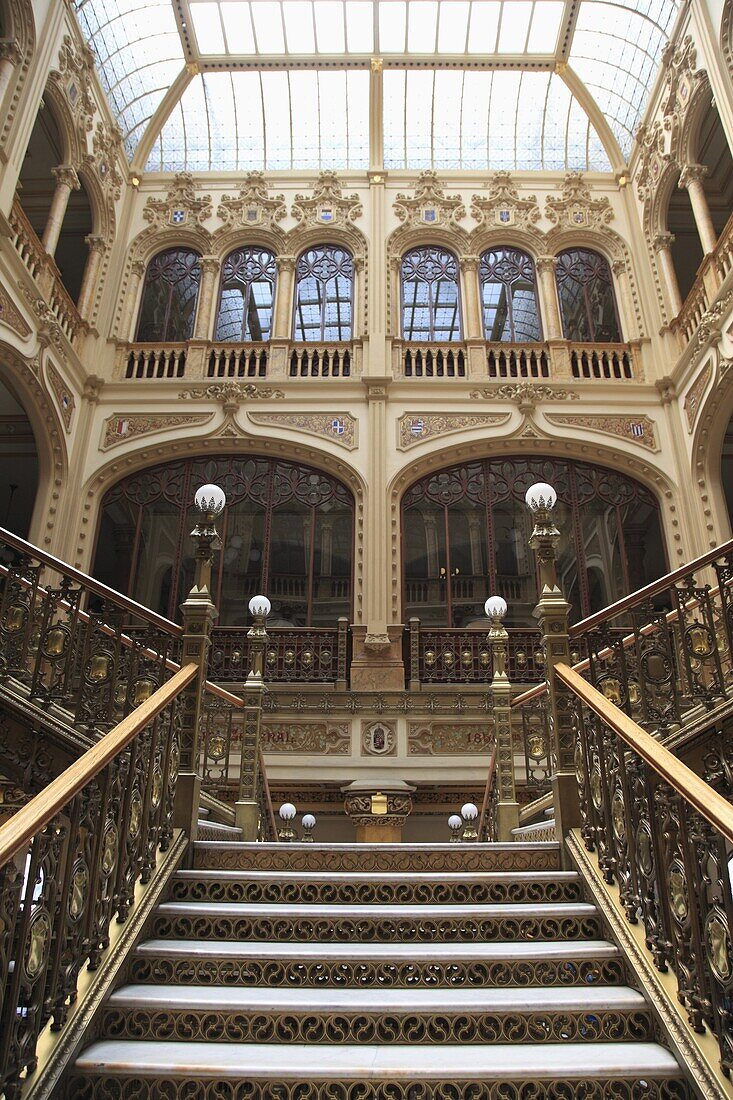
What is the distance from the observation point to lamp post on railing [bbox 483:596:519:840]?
245 inches

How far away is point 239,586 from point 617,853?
8.59 meters

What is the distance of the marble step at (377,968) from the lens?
2.89 m

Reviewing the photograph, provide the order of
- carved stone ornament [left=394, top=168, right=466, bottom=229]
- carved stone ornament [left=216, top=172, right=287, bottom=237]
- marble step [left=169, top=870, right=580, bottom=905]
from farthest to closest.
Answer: carved stone ornament [left=216, top=172, right=287, bottom=237]
carved stone ornament [left=394, top=168, right=466, bottom=229]
marble step [left=169, top=870, right=580, bottom=905]

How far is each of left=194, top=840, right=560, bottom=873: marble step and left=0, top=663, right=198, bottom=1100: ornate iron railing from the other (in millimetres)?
446

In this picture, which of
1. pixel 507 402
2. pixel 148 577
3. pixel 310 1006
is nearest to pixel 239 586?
pixel 148 577

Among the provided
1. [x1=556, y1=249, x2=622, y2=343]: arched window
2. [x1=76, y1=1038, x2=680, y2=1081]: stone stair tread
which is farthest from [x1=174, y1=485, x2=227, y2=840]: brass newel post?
[x1=556, y1=249, x2=622, y2=343]: arched window

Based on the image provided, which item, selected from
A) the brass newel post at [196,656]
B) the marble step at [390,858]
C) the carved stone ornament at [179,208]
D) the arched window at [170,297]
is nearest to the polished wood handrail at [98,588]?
the brass newel post at [196,656]

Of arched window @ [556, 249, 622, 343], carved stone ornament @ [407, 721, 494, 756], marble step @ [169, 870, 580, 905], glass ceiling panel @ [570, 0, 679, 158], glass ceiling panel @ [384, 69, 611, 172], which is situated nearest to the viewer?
marble step @ [169, 870, 580, 905]

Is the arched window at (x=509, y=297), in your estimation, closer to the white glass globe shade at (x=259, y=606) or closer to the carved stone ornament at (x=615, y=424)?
the carved stone ornament at (x=615, y=424)

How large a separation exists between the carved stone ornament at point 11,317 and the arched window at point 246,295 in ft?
12.2

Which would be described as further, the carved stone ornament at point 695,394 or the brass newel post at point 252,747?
the carved stone ornament at point 695,394

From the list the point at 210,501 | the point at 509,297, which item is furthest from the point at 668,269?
the point at 210,501

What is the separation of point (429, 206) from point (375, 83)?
97.9 inches

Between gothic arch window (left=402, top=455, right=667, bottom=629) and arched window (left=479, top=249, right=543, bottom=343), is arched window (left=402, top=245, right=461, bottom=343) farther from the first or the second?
gothic arch window (left=402, top=455, right=667, bottom=629)
